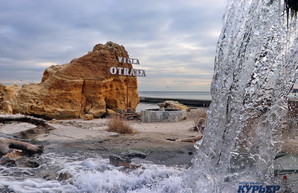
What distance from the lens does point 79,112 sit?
18219 millimetres

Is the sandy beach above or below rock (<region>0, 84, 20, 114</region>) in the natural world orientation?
below

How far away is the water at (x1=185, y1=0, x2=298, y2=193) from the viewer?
4.12 meters

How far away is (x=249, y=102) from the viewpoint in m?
4.33

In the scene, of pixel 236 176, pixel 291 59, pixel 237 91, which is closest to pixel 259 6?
pixel 291 59

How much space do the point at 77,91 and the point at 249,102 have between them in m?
15.4

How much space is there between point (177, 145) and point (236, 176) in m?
3.73

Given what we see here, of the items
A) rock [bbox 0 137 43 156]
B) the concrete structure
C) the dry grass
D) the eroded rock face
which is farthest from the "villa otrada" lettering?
rock [bbox 0 137 43 156]

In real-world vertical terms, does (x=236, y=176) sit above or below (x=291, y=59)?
below

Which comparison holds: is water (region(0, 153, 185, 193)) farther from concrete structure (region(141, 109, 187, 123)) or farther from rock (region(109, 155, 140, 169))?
concrete structure (region(141, 109, 187, 123))

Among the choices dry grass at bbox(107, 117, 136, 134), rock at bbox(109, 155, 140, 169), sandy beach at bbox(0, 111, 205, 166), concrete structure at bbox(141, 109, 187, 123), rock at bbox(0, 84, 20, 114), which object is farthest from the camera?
rock at bbox(0, 84, 20, 114)

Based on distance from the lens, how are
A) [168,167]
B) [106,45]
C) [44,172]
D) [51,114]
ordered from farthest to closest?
1. [106,45]
2. [51,114]
3. [168,167]
4. [44,172]

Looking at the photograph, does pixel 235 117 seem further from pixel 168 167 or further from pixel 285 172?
pixel 168 167

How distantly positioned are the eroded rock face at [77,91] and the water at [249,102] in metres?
14.3

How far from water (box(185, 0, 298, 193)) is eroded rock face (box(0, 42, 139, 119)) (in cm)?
1432
